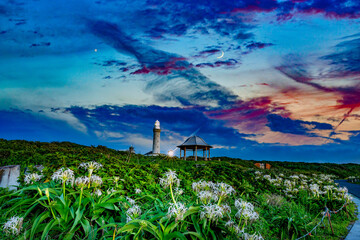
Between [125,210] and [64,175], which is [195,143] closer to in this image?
[125,210]

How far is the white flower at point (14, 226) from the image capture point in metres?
4.29

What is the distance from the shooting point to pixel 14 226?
4250 millimetres

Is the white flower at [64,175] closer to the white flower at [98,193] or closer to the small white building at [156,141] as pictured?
the white flower at [98,193]

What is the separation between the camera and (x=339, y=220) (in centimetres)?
923

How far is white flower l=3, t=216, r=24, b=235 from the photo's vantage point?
14.1ft

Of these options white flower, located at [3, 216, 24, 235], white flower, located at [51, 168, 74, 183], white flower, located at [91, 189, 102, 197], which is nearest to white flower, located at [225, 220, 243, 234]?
white flower, located at [91, 189, 102, 197]

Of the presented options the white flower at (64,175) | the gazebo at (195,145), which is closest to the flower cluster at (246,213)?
the white flower at (64,175)

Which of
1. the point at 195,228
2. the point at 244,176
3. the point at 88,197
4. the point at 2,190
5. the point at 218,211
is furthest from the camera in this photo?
the point at 244,176

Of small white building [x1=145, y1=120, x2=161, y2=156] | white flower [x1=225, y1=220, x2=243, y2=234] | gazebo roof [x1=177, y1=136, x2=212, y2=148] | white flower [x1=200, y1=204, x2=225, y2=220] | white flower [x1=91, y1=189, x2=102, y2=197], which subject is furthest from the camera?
small white building [x1=145, y1=120, x2=161, y2=156]

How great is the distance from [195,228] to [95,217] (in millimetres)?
2009

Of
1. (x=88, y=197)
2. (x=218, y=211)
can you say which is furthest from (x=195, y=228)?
(x=88, y=197)

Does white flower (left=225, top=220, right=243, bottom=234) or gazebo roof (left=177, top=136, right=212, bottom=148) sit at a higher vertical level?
gazebo roof (left=177, top=136, right=212, bottom=148)

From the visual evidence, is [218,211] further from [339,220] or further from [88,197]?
[339,220]

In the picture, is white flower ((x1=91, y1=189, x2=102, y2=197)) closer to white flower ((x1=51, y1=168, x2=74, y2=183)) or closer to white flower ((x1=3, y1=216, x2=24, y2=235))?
white flower ((x1=51, y1=168, x2=74, y2=183))
